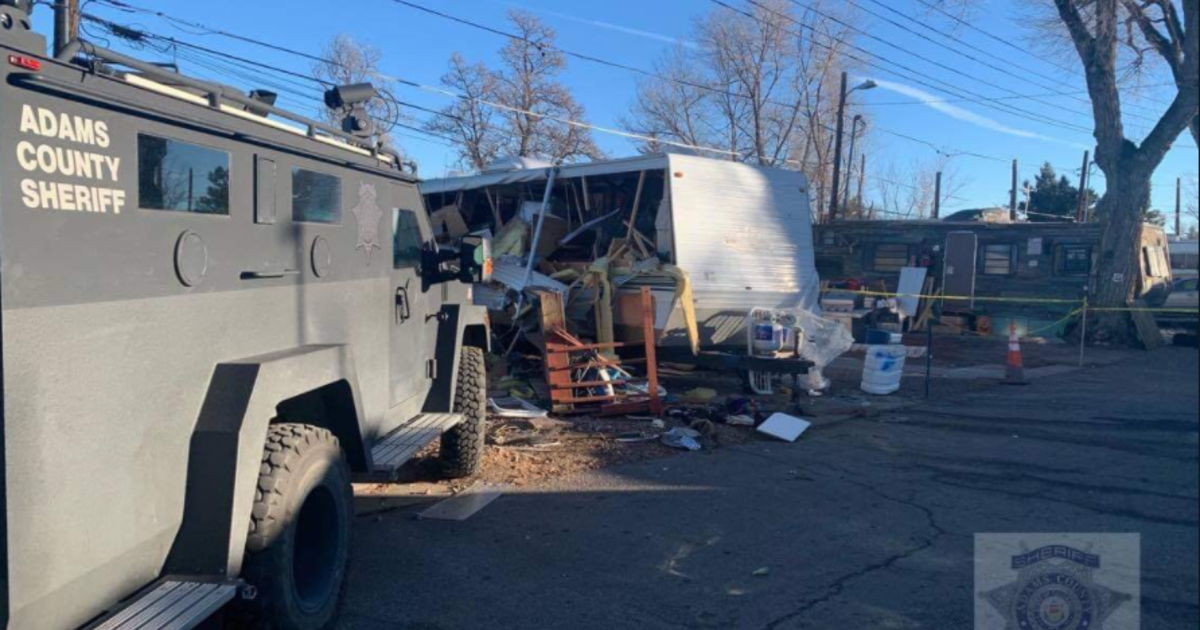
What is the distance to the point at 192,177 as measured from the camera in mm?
3420

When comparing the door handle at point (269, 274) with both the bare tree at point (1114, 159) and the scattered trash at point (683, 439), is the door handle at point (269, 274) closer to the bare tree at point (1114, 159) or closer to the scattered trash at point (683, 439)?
the scattered trash at point (683, 439)

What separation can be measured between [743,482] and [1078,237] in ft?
58.9

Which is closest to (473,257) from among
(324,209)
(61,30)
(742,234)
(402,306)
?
(402,306)

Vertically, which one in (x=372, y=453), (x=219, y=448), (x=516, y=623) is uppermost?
(x=219, y=448)

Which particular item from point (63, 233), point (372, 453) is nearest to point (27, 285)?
point (63, 233)

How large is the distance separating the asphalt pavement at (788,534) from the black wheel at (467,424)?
0.57 metres

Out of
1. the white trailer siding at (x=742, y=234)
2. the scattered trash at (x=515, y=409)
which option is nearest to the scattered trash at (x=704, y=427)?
the scattered trash at (x=515, y=409)

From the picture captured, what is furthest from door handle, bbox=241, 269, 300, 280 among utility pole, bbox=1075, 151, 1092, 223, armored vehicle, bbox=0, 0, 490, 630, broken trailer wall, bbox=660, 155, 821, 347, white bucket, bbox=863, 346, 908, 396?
utility pole, bbox=1075, 151, 1092, 223

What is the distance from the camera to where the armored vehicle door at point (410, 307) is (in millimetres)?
5484

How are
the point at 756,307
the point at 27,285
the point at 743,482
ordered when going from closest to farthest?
1. the point at 27,285
2. the point at 743,482
3. the point at 756,307

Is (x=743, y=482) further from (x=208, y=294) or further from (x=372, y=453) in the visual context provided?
(x=208, y=294)

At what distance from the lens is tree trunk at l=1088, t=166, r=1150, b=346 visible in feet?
64.2

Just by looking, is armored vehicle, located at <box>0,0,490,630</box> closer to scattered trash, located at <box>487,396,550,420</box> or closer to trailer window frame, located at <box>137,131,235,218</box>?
trailer window frame, located at <box>137,131,235,218</box>

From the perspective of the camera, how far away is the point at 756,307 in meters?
11.1
